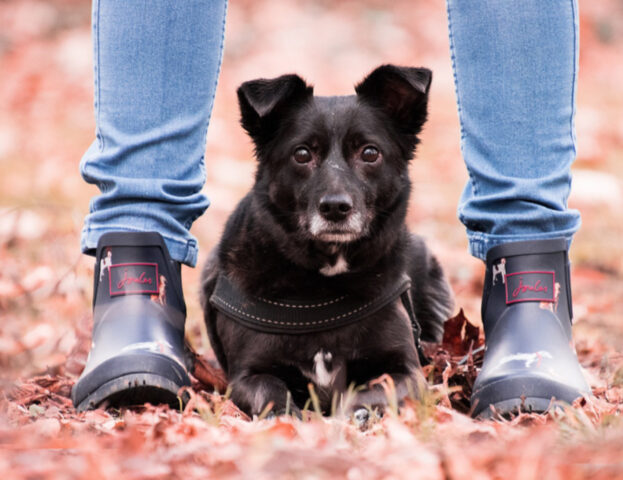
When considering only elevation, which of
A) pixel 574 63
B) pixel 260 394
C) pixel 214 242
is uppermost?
pixel 574 63

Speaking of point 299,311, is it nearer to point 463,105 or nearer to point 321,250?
point 321,250

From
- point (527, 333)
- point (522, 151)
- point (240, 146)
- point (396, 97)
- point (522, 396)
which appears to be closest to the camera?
point (522, 396)

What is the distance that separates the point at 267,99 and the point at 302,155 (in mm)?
253

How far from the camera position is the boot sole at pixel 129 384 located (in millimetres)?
2248

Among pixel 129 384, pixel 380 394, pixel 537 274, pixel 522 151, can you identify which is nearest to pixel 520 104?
pixel 522 151

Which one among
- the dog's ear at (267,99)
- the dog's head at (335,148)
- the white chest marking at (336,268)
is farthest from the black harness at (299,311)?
the dog's ear at (267,99)

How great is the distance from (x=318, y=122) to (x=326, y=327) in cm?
77

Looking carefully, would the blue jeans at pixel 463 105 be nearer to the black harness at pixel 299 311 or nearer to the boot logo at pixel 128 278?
the boot logo at pixel 128 278

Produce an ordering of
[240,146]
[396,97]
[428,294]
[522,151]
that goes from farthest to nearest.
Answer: [240,146] < [428,294] < [396,97] < [522,151]

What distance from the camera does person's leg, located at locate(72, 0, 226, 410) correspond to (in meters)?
2.45

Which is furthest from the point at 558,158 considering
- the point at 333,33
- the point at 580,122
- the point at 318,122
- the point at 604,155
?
the point at 333,33

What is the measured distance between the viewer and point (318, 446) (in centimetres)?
155

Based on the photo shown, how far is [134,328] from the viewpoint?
2398mm

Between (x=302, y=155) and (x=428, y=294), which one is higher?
(x=302, y=155)
